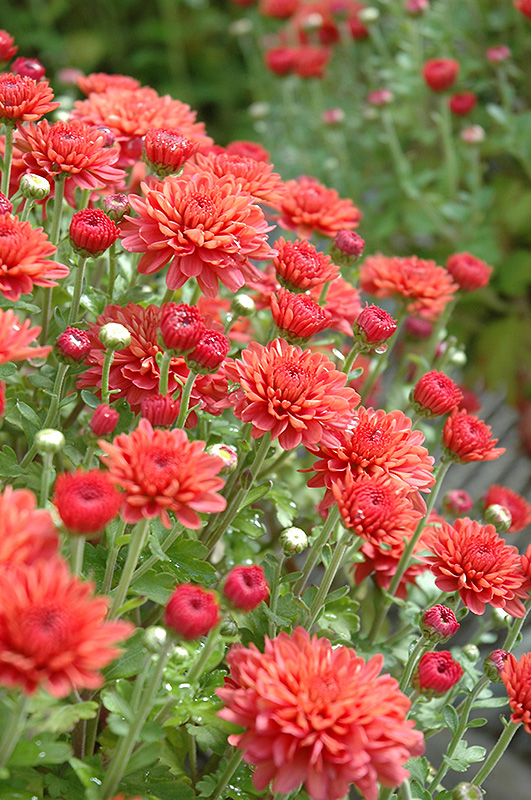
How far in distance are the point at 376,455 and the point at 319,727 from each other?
0.23 m

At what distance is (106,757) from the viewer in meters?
0.63

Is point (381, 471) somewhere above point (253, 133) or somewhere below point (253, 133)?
above

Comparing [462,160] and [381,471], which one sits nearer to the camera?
[381,471]

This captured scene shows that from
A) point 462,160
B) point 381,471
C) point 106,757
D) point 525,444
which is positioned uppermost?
point 381,471

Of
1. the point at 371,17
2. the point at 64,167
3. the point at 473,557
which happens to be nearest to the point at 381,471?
the point at 473,557

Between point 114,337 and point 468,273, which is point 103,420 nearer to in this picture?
point 114,337

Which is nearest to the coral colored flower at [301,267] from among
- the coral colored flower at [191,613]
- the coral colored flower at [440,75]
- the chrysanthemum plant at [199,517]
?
the chrysanthemum plant at [199,517]

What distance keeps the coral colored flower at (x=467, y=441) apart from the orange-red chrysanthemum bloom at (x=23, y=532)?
407mm

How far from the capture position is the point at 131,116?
0.83 metres

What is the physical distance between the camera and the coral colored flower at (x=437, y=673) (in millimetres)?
617

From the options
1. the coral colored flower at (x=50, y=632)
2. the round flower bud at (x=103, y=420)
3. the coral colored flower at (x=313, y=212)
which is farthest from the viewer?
the coral colored flower at (x=313, y=212)

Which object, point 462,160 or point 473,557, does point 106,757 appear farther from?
point 462,160

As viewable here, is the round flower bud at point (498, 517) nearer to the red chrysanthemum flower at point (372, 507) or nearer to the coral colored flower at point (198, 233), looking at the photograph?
the red chrysanthemum flower at point (372, 507)

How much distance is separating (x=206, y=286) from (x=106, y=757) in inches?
15.5
